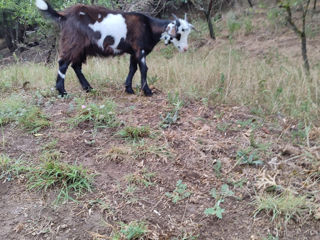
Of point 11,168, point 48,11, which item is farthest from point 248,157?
point 48,11

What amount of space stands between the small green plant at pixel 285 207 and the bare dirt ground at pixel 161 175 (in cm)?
5

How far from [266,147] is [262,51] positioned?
620cm

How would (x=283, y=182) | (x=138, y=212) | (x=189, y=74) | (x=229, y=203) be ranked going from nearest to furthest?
(x=138, y=212) → (x=229, y=203) → (x=283, y=182) → (x=189, y=74)

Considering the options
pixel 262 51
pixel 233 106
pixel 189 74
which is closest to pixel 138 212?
pixel 233 106

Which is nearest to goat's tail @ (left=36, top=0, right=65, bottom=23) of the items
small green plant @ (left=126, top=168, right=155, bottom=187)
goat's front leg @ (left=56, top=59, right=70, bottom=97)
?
goat's front leg @ (left=56, top=59, right=70, bottom=97)

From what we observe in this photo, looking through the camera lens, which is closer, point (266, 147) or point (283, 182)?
point (283, 182)

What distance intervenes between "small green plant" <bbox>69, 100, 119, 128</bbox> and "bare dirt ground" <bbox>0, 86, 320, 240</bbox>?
0.31 feet

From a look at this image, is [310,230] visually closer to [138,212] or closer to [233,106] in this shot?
[138,212]

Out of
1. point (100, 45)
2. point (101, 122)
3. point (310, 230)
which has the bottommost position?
point (310, 230)

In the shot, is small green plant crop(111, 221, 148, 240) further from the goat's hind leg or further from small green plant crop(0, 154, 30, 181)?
the goat's hind leg

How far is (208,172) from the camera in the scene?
2.79 meters

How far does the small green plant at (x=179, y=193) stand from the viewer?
2.43m

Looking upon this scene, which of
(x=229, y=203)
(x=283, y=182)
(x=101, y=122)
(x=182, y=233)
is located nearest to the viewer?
(x=182, y=233)

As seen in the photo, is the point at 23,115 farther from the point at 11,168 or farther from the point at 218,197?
the point at 218,197
